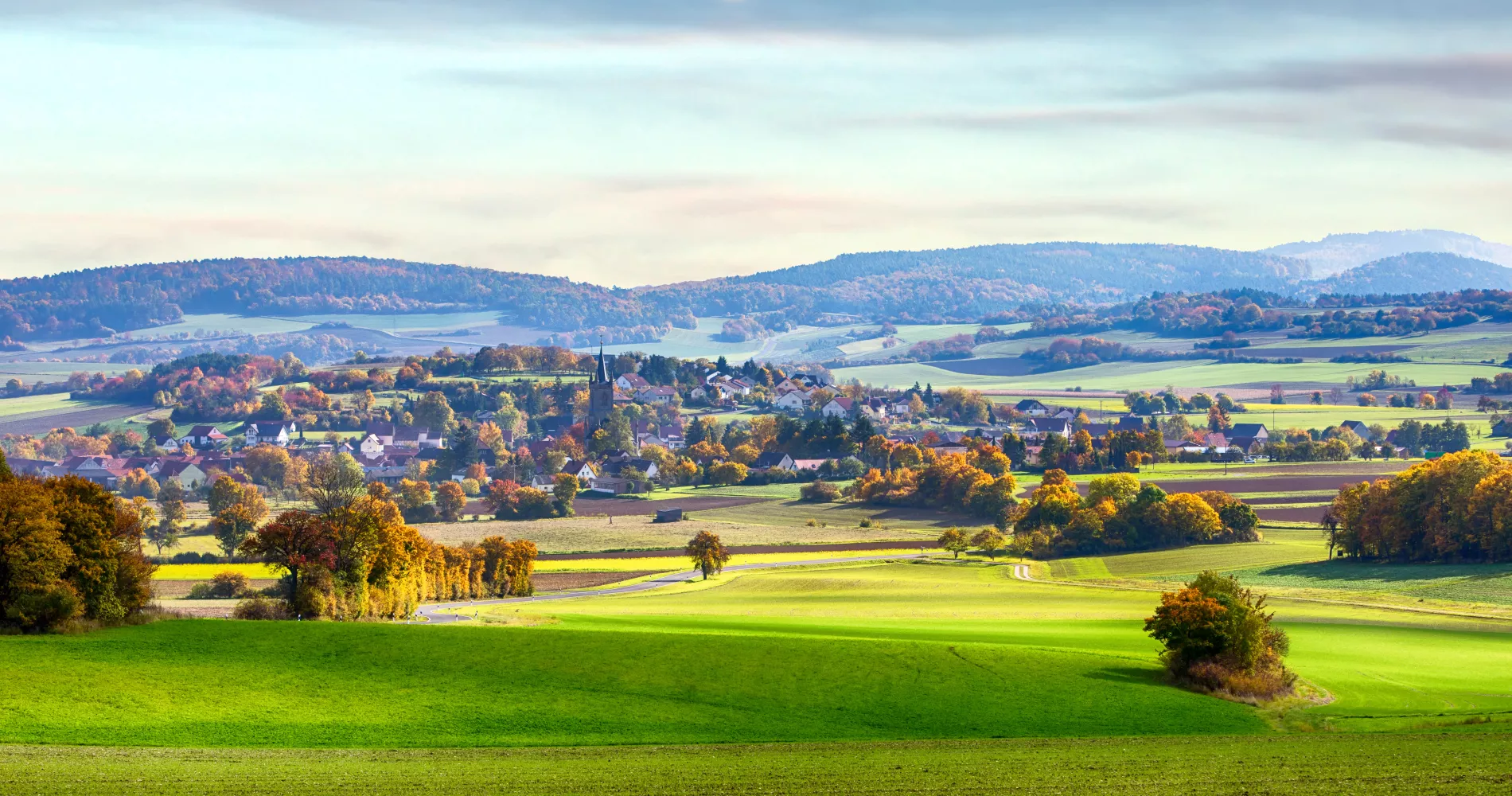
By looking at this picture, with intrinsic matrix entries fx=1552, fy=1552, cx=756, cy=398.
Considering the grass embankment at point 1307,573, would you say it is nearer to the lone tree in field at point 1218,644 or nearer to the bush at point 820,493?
the lone tree in field at point 1218,644

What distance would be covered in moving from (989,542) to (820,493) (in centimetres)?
4103

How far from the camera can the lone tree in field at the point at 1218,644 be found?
44.2 m

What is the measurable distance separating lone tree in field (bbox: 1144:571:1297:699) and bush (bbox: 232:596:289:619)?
28.9 metres

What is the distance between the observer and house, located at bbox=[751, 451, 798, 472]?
162500mm

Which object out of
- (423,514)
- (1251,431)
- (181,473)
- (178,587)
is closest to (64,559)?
(178,587)

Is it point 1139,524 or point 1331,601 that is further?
point 1139,524

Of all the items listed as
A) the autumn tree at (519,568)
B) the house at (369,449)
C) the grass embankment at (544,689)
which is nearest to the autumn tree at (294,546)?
the grass embankment at (544,689)

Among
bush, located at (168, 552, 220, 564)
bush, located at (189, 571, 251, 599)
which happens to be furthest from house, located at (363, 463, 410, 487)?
bush, located at (189, 571, 251, 599)

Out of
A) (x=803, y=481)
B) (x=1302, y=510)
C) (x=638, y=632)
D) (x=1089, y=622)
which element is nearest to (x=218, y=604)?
(x=638, y=632)

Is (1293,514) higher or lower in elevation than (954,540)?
higher

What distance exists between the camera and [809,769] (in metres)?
33.6

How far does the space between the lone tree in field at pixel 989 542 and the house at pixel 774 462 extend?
57.7 metres

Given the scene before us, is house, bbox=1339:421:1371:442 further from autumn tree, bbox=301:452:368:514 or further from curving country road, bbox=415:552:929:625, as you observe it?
autumn tree, bbox=301:452:368:514

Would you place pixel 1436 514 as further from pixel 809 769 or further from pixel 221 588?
pixel 221 588
